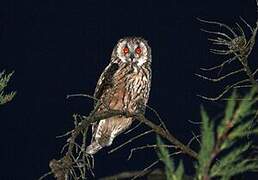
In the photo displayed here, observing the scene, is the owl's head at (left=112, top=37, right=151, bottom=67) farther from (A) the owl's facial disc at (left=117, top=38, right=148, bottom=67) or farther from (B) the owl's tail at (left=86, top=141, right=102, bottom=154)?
(B) the owl's tail at (left=86, top=141, right=102, bottom=154)

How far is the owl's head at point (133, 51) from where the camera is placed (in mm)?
2936

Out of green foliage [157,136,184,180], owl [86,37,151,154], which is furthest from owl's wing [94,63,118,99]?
green foliage [157,136,184,180]

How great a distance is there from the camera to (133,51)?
9.73ft

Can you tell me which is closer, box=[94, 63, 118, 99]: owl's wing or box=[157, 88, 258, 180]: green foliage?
box=[157, 88, 258, 180]: green foliage

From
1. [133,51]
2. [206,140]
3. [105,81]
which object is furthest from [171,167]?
[133,51]

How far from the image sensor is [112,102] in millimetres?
2828

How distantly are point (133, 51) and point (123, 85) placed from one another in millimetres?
272

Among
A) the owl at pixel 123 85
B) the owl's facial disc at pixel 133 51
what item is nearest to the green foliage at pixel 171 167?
the owl at pixel 123 85

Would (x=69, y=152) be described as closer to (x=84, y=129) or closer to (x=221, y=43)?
(x=84, y=129)

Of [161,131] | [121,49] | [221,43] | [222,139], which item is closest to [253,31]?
[221,43]

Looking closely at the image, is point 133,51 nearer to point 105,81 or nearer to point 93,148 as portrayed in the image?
point 105,81

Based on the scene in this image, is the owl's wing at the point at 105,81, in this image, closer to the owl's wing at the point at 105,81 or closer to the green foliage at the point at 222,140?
the owl's wing at the point at 105,81

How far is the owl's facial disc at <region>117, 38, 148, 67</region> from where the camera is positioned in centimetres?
293

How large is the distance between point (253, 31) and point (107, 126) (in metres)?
2.08
